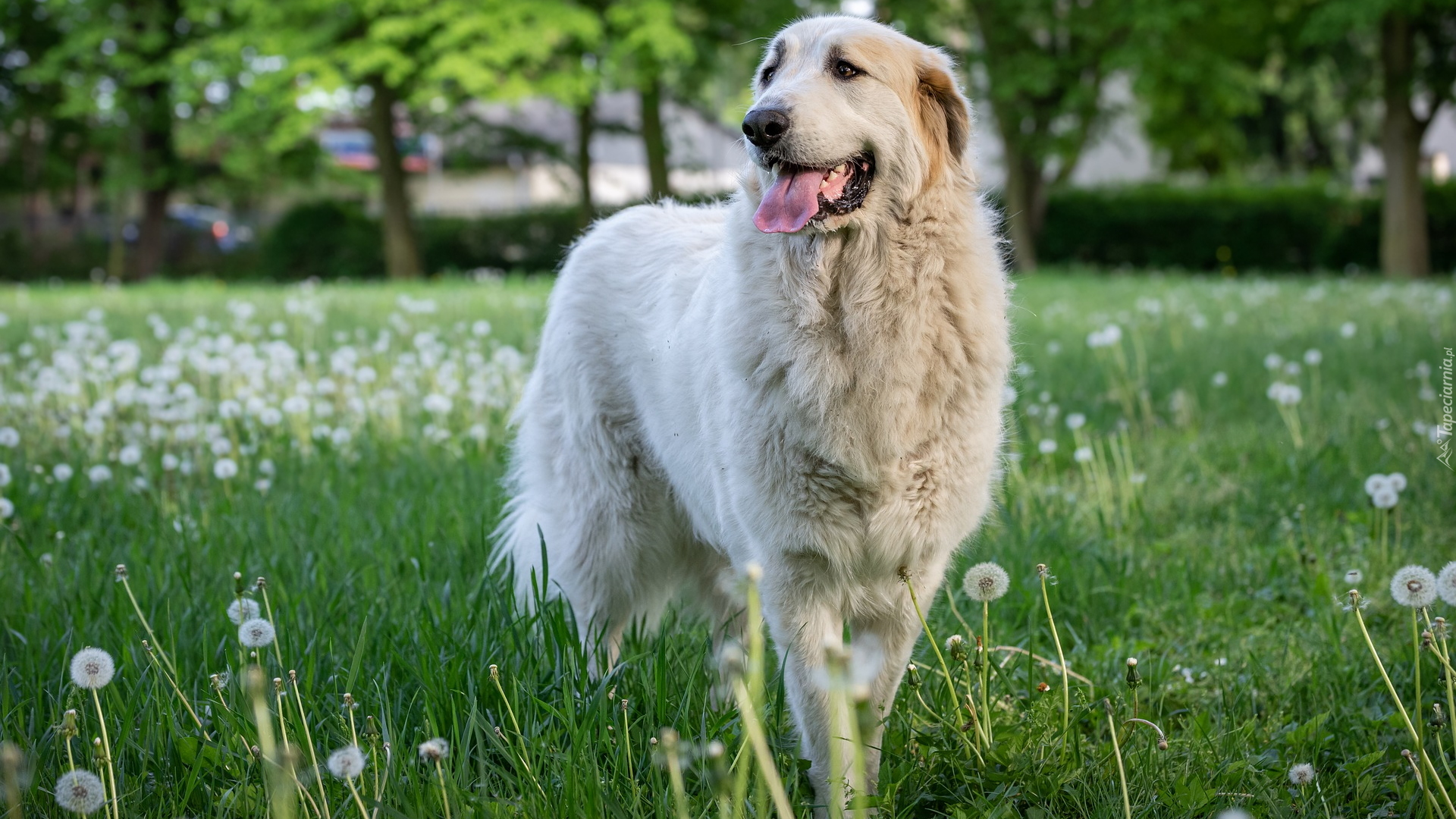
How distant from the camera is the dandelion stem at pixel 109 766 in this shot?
185 centimetres

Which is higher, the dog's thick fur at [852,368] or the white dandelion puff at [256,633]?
Result: the dog's thick fur at [852,368]

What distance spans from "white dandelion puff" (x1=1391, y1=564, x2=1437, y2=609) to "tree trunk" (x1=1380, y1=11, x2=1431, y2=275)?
19403mm

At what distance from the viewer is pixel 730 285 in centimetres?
276

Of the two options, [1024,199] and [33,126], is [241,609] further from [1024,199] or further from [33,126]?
[33,126]

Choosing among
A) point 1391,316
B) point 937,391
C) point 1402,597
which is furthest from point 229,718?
point 1391,316

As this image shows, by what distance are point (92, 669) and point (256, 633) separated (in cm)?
29

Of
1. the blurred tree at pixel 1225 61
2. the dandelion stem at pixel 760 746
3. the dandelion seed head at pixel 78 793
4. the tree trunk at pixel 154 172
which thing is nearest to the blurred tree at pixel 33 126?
the tree trunk at pixel 154 172

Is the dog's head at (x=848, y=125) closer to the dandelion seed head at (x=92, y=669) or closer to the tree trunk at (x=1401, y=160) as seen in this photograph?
the dandelion seed head at (x=92, y=669)

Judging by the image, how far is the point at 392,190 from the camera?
21953 millimetres

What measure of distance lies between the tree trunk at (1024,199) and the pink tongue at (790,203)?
60.1 ft

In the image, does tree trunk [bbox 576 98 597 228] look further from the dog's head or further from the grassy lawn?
the dog's head

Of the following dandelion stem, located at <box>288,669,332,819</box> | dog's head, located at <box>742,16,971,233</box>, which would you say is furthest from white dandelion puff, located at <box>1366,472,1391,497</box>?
dandelion stem, located at <box>288,669,332,819</box>

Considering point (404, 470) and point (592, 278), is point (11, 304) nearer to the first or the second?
point (404, 470)

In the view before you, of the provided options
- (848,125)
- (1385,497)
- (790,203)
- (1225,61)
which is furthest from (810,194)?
(1225,61)
